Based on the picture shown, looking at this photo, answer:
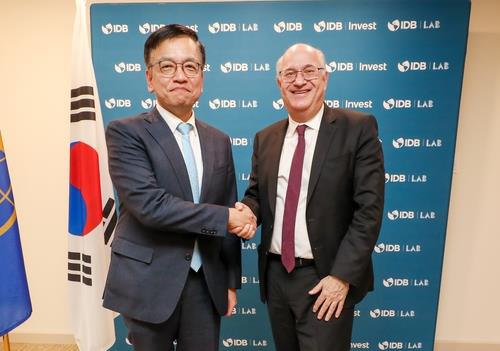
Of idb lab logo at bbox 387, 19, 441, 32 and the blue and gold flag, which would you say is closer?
the blue and gold flag

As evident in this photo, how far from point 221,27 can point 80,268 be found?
186 cm

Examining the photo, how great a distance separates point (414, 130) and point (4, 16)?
318 centimetres

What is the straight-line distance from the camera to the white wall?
2697 mm

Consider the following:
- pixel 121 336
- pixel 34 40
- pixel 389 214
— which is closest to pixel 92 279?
pixel 121 336

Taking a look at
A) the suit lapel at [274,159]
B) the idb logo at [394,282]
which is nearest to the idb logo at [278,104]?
the suit lapel at [274,159]

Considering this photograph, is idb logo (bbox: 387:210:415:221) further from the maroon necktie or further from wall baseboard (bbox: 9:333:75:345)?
wall baseboard (bbox: 9:333:75:345)

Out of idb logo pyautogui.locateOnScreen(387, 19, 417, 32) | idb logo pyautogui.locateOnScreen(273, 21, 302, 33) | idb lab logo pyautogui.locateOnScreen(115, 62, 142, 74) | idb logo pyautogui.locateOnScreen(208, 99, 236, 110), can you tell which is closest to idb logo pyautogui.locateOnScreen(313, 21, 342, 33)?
idb logo pyautogui.locateOnScreen(273, 21, 302, 33)

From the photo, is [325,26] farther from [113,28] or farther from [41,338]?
[41,338]

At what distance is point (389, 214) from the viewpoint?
2.66m

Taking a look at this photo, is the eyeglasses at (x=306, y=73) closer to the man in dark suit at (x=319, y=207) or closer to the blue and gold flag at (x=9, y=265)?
Answer: the man in dark suit at (x=319, y=207)

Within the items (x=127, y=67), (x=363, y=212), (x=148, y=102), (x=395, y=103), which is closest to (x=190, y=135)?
(x=363, y=212)

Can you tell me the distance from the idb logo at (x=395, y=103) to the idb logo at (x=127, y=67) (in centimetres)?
175

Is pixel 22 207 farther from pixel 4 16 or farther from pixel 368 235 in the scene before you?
pixel 368 235

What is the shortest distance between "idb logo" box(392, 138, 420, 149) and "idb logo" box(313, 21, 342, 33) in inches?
34.9
